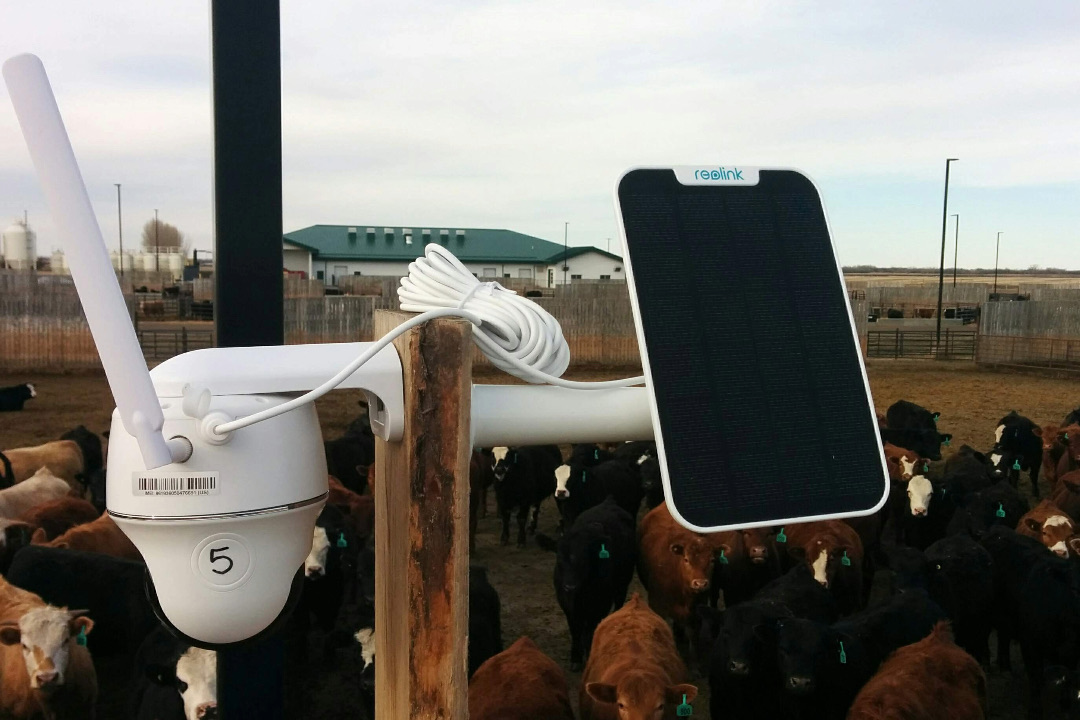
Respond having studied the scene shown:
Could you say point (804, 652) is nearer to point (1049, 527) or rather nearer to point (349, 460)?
point (1049, 527)

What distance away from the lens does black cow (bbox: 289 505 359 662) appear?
728 centimetres

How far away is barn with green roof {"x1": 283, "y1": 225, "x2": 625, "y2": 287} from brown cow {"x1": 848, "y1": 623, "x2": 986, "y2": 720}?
47397 millimetres

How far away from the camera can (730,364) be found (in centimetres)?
138

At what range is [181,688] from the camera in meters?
5.22

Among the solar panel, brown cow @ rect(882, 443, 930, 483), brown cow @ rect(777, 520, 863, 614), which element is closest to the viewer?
the solar panel

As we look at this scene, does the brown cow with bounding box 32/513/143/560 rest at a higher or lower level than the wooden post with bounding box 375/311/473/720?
lower

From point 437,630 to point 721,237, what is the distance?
73cm

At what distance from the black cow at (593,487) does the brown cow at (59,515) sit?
463 cm

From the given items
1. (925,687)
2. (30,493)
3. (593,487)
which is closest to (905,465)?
(593,487)

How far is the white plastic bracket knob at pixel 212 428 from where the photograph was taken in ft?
3.57

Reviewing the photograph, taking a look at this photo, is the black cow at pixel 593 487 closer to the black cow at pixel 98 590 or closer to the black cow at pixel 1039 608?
the black cow at pixel 1039 608

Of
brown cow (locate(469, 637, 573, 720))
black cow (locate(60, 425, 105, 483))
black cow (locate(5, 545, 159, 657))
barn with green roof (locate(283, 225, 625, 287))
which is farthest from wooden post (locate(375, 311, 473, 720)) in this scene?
barn with green roof (locate(283, 225, 625, 287))

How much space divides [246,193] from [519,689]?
399 cm

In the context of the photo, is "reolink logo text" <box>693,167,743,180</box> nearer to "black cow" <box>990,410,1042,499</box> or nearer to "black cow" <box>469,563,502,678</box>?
"black cow" <box>469,563,502,678</box>
